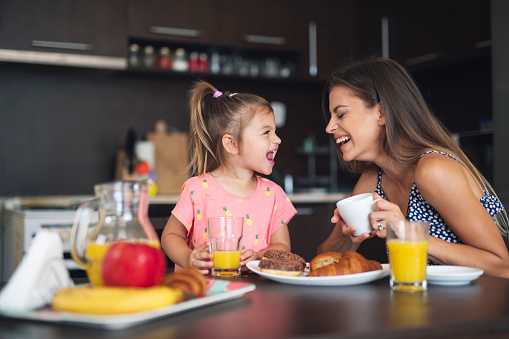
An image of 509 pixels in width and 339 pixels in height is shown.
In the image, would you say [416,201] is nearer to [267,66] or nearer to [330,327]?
[330,327]

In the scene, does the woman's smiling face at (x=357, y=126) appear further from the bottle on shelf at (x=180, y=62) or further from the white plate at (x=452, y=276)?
the bottle on shelf at (x=180, y=62)

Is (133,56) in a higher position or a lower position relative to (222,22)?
lower

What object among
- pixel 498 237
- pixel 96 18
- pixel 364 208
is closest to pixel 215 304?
pixel 364 208

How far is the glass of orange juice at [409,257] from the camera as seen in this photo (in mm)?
929

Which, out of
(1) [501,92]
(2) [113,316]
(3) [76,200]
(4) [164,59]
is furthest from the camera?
(4) [164,59]

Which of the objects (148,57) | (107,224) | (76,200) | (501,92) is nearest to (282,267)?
(107,224)

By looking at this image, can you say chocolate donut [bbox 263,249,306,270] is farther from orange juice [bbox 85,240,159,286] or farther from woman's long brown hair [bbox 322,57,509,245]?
woman's long brown hair [bbox 322,57,509,245]

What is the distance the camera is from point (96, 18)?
355 cm

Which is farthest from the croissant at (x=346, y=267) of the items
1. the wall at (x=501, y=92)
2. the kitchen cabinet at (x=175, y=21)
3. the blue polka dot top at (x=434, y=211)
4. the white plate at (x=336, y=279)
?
Answer: the kitchen cabinet at (x=175, y=21)

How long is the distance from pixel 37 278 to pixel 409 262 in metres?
0.56

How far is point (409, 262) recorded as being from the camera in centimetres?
93

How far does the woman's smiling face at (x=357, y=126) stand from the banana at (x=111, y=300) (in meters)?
1.03

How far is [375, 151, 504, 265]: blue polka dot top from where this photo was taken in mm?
1448

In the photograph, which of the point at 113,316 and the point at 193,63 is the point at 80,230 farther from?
the point at 193,63
